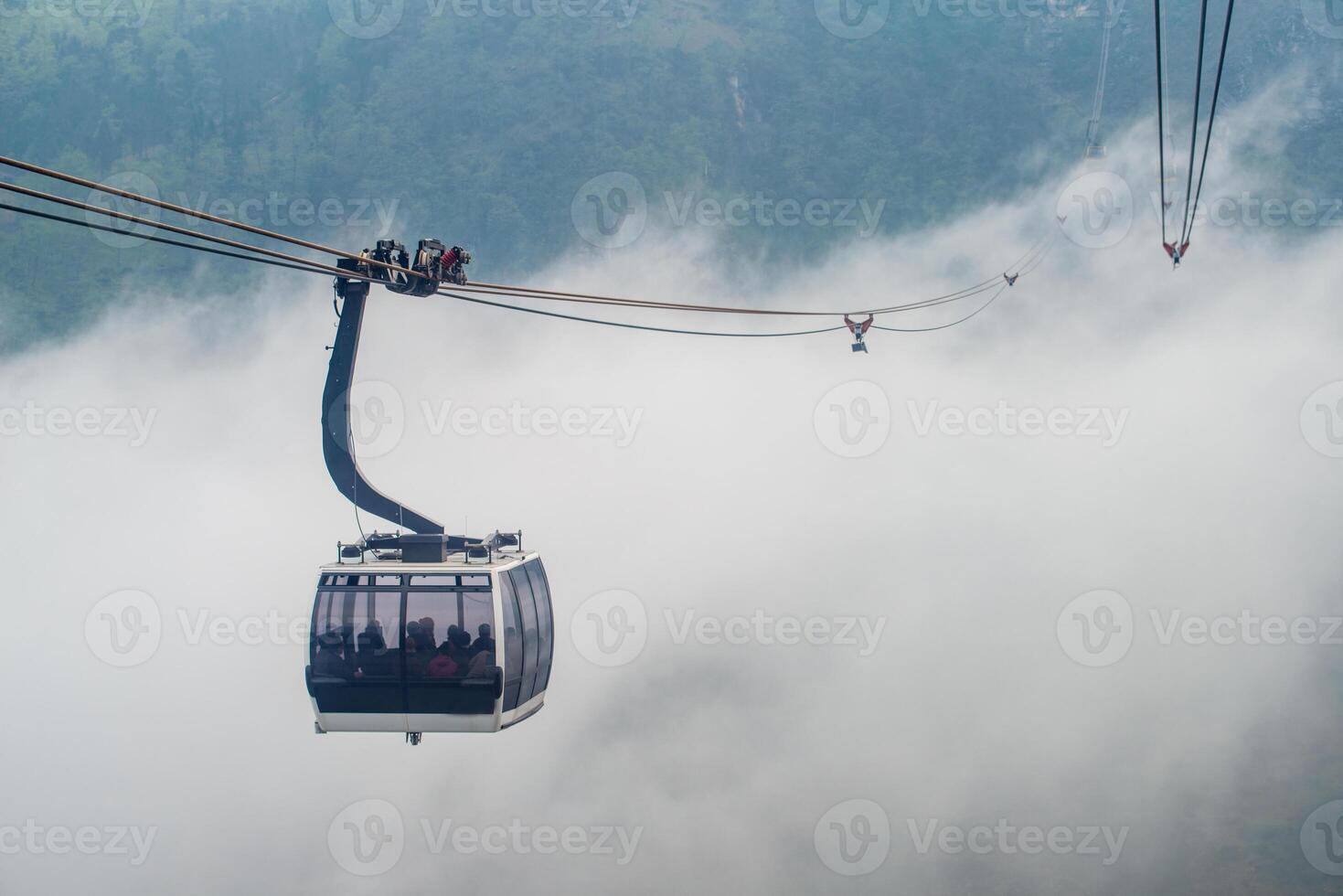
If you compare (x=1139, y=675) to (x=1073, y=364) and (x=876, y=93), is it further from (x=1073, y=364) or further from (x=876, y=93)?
(x=876, y=93)

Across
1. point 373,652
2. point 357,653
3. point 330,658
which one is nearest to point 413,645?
point 373,652

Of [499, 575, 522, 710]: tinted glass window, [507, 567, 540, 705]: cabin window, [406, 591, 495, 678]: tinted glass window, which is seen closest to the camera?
[406, 591, 495, 678]: tinted glass window

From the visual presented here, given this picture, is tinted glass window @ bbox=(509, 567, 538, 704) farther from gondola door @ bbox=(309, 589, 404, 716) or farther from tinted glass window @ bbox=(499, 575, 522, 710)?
gondola door @ bbox=(309, 589, 404, 716)

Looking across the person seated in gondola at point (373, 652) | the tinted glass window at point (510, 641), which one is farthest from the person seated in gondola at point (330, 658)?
the tinted glass window at point (510, 641)

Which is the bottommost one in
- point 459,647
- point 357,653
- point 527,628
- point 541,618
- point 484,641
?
point 357,653

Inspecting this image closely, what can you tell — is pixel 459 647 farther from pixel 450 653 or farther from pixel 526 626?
pixel 526 626

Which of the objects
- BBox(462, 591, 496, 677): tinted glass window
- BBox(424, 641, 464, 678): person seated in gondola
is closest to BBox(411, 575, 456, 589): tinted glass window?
A: BBox(462, 591, 496, 677): tinted glass window

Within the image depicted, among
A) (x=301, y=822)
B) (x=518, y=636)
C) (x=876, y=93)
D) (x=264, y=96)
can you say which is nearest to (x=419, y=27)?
(x=264, y=96)
